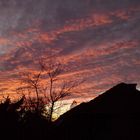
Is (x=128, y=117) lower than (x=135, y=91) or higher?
lower

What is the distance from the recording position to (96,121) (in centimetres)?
2122

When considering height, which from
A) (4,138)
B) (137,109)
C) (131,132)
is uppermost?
Result: (137,109)

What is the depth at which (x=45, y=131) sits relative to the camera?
18312 millimetres

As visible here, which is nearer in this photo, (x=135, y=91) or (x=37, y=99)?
(x=135, y=91)

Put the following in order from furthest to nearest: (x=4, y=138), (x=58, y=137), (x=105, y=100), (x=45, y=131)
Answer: (x=105, y=100) → (x=58, y=137) → (x=45, y=131) → (x=4, y=138)

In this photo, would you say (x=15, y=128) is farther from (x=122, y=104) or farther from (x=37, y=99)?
(x=37, y=99)

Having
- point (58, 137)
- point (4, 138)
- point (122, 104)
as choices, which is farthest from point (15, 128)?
point (122, 104)

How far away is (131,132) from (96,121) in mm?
2583

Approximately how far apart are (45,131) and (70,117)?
10.9 ft

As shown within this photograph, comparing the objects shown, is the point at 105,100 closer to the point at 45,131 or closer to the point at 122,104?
the point at 122,104

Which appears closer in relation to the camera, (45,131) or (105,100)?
(45,131)

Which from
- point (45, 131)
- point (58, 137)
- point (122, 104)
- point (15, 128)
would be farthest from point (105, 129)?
point (15, 128)

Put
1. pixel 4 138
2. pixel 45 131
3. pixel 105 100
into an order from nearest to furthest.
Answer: pixel 4 138 → pixel 45 131 → pixel 105 100

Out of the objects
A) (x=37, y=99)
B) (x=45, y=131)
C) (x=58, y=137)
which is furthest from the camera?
(x=37, y=99)
